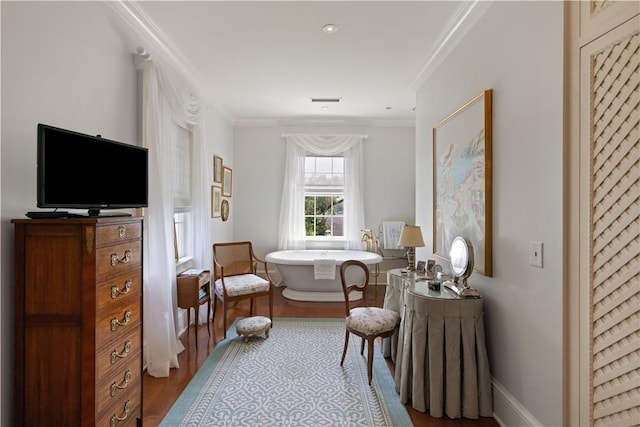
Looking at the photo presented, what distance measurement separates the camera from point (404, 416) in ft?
6.53

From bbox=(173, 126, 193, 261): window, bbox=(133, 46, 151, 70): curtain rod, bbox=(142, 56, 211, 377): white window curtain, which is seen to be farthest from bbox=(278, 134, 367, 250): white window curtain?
bbox=(133, 46, 151, 70): curtain rod

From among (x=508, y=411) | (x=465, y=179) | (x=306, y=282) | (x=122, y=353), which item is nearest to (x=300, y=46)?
(x=465, y=179)

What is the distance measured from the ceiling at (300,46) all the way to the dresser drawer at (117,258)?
68.9 inches

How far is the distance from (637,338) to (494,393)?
1094mm

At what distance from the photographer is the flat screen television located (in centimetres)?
135

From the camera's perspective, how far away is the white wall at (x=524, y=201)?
150 cm

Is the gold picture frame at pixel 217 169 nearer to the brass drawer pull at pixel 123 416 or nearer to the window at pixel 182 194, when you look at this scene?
the window at pixel 182 194

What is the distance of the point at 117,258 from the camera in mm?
1517

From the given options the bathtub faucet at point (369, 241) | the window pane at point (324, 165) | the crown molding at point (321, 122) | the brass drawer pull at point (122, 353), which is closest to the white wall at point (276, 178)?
the crown molding at point (321, 122)

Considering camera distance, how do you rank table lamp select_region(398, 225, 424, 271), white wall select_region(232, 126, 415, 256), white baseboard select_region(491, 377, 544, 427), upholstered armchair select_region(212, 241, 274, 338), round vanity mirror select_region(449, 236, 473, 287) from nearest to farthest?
white baseboard select_region(491, 377, 544, 427), round vanity mirror select_region(449, 236, 473, 287), table lamp select_region(398, 225, 424, 271), upholstered armchair select_region(212, 241, 274, 338), white wall select_region(232, 126, 415, 256)

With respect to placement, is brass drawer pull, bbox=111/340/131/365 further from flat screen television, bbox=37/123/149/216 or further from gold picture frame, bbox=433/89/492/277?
gold picture frame, bbox=433/89/492/277

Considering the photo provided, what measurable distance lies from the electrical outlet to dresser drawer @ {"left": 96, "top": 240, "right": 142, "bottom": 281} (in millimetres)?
2112

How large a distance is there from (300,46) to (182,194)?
200cm

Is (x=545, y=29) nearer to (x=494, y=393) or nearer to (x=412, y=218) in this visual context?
(x=494, y=393)
